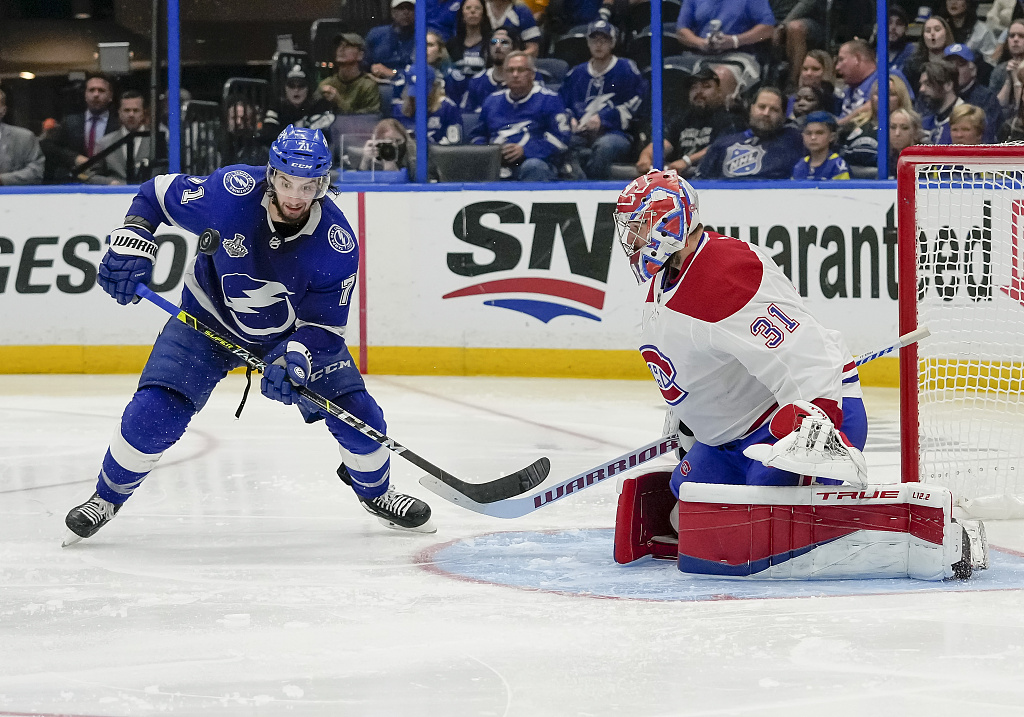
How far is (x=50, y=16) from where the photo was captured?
7.41 meters

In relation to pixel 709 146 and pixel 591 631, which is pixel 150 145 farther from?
pixel 591 631

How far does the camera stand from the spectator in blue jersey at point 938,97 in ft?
21.5

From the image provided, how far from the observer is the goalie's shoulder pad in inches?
132

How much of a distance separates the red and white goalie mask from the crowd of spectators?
12.5ft

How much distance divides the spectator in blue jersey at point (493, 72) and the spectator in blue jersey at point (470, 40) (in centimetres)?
3

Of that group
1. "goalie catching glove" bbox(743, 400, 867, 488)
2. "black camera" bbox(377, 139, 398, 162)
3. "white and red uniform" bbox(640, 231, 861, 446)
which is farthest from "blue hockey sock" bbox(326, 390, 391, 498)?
"black camera" bbox(377, 139, 398, 162)

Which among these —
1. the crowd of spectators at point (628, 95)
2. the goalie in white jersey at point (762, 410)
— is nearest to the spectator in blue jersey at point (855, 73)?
the crowd of spectators at point (628, 95)

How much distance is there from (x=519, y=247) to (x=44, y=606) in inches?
168

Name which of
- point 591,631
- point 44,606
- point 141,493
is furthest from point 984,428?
point 44,606

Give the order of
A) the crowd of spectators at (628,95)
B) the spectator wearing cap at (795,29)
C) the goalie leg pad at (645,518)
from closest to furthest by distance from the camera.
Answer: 1. the goalie leg pad at (645,518)
2. the crowd of spectators at (628,95)
3. the spectator wearing cap at (795,29)

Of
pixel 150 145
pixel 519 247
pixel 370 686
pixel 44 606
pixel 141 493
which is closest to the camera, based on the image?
pixel 370 686

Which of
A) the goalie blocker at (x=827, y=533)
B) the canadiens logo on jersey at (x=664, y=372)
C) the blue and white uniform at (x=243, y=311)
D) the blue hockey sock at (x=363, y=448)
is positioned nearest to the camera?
the goalie blocker at (x=827, y=533)

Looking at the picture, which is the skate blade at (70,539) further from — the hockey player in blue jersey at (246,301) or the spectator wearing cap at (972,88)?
the spectator wearing cap at (972,88)

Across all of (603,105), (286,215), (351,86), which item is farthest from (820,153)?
(286,215)
